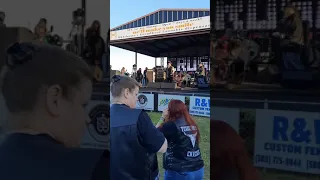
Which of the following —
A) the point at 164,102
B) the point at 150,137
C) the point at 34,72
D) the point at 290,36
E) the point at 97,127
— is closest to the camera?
the point at 290,36

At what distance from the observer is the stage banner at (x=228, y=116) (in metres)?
1.85

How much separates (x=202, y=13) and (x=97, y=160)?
978mm

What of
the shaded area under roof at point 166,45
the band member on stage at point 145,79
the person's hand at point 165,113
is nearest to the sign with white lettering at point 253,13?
the shaded area under roof at point 166,45

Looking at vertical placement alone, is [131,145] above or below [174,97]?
below

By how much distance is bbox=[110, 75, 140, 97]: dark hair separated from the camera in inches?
103

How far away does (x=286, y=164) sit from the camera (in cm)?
179

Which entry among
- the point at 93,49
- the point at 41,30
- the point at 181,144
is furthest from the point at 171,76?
the point at 41,30

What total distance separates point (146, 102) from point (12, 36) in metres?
1.16

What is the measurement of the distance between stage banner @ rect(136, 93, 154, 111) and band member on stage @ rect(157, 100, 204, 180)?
7.0 inches

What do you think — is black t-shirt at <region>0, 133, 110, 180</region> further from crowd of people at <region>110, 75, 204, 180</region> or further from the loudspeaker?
crowd of people at <region>110, 75, 204, 180</region>

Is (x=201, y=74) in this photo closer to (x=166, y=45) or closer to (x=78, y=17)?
(x=166, y=45)

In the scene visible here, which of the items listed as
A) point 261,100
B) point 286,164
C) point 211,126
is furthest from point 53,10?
point 286,164

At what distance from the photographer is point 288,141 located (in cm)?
178

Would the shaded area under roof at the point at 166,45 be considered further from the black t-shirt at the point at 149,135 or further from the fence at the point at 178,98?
the black t-shirt at the point at 149,135
